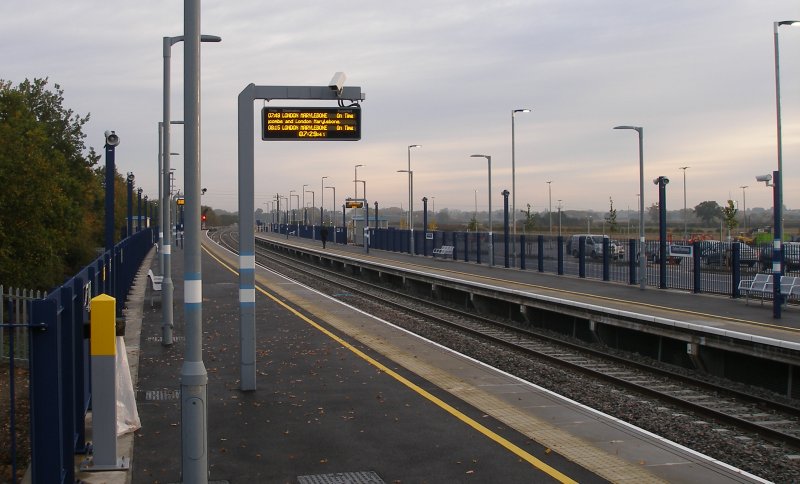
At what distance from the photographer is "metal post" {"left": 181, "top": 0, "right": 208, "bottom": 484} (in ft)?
18.9

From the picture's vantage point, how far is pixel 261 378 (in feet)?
36.3

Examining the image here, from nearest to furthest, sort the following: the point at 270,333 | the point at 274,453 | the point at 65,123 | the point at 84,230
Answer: the point at 274,453, the point at 270,333, the point at 84,230, the point at 65,123

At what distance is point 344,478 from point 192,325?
1935 millimetres

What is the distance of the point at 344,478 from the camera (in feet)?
22.0

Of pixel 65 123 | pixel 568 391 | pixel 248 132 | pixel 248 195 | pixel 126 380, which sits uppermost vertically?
pixel 65 123

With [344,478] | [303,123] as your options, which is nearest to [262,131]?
[303,123]

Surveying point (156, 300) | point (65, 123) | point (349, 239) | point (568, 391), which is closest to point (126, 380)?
point (568, 391)

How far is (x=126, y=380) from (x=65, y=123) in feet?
188

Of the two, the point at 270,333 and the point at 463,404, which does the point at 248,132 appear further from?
the point at 270,333

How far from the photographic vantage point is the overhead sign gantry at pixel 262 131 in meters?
10.3

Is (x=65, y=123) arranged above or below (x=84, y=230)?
above

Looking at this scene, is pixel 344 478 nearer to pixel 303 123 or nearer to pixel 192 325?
pixel 192 325

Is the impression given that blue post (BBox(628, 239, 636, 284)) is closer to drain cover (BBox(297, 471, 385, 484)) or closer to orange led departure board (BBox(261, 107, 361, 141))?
orange led departure board (BBox(261, 107, 361, 141))

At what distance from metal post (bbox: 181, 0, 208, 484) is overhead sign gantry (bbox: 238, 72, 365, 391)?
14.0 ft
